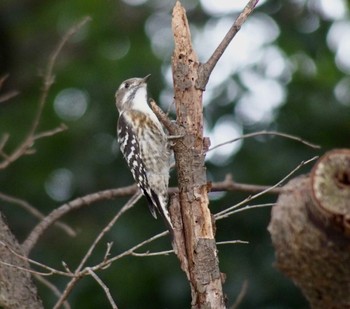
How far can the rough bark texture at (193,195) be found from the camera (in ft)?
17.4

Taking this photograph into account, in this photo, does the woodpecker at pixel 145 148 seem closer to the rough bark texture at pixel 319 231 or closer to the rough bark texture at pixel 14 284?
the rough bark texture at pixel 319 231

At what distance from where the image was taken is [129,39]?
11.1 metres

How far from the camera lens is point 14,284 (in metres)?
5.76

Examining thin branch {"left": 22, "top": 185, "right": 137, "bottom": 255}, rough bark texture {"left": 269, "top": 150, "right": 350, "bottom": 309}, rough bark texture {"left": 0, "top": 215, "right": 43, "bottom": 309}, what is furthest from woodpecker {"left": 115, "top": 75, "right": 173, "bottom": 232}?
rough bark texture {"left": 0, "top": 215, "right": 43, "bottom": 309}

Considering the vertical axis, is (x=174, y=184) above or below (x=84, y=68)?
below

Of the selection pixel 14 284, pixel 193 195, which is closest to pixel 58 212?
pixel 14 284

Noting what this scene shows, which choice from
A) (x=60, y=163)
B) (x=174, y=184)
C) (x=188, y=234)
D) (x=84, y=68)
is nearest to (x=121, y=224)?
(x=174, y=184)

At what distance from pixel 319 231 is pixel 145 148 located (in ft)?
4.00

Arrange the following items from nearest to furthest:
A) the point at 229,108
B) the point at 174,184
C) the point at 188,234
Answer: the point at 188,234
the point at 174,184
the point at 229,108

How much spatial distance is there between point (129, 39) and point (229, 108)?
172 cm

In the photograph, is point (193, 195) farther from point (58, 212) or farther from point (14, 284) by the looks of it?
point (58, 212)

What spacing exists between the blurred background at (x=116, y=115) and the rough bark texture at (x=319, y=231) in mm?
2276

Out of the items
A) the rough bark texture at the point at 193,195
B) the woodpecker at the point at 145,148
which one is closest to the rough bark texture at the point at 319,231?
the woodpecker at the point at 145,148

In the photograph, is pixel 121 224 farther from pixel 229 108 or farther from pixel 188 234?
pixel 188 234
